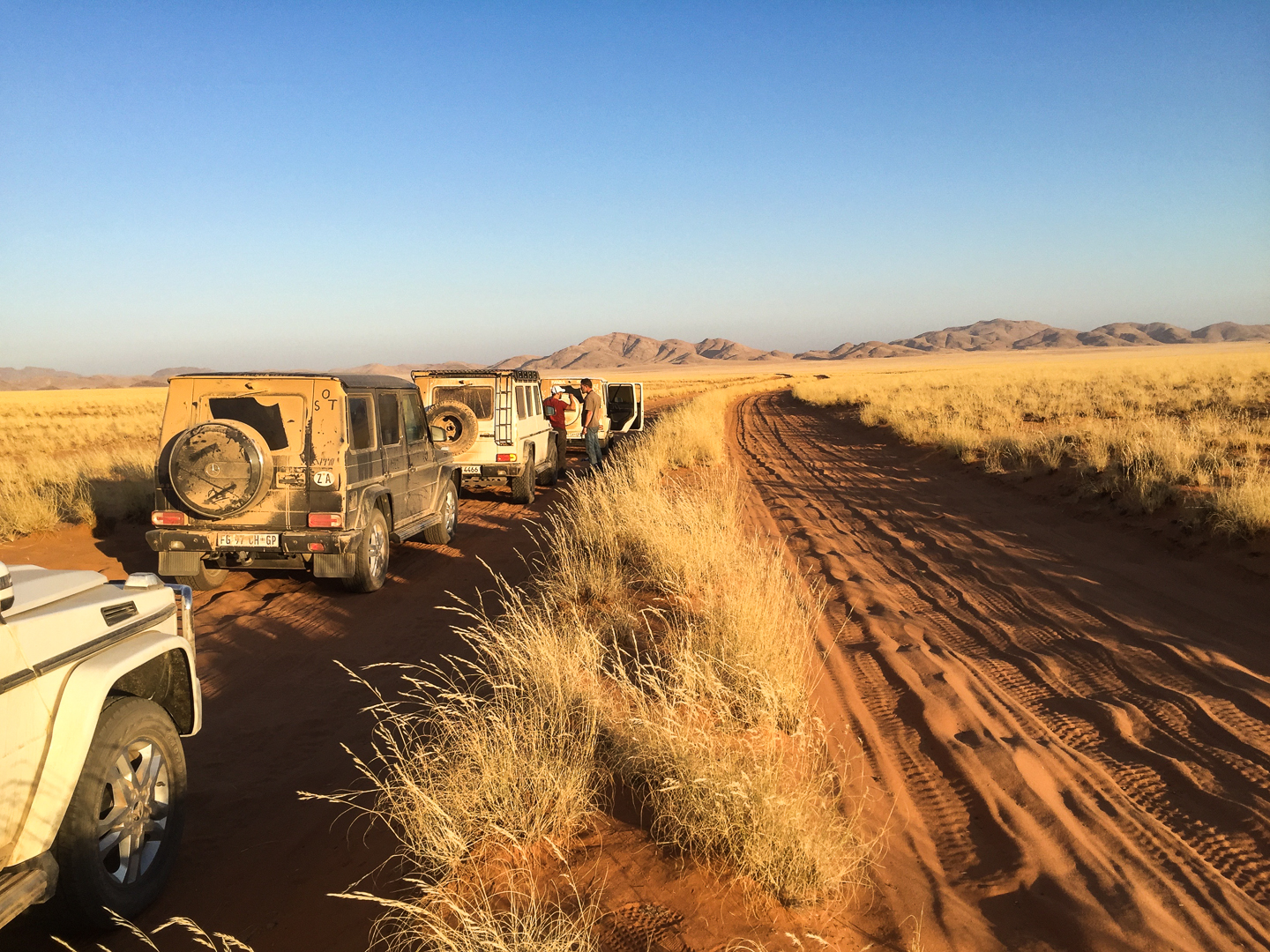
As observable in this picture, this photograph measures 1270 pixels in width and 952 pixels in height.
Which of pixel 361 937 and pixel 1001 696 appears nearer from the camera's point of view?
pixel 361 937

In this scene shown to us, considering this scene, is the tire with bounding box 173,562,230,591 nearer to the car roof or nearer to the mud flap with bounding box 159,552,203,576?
the mud flap with bounding box 159,552,203,576

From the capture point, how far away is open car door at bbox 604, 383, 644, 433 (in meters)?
21.6

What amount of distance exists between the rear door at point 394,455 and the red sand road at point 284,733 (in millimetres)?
705

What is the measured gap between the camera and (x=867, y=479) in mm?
14461

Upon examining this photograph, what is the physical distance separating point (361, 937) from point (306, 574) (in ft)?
21.0

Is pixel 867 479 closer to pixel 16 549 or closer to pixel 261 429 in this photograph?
pixel 261 429

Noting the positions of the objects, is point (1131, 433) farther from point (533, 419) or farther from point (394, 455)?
point (394, 455)

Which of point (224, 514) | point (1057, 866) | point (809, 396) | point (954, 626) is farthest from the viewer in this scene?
point (809, 396)

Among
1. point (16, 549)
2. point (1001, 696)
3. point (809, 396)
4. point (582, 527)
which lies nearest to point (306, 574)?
point (582, 527)

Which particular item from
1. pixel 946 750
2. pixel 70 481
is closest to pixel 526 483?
pixel 70 481

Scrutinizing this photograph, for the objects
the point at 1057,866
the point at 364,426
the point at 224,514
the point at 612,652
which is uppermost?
the point at 364,426

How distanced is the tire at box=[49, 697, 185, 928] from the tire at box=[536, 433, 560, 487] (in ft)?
36.3

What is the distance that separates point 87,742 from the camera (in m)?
2.67

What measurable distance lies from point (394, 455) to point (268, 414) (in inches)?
59.5
